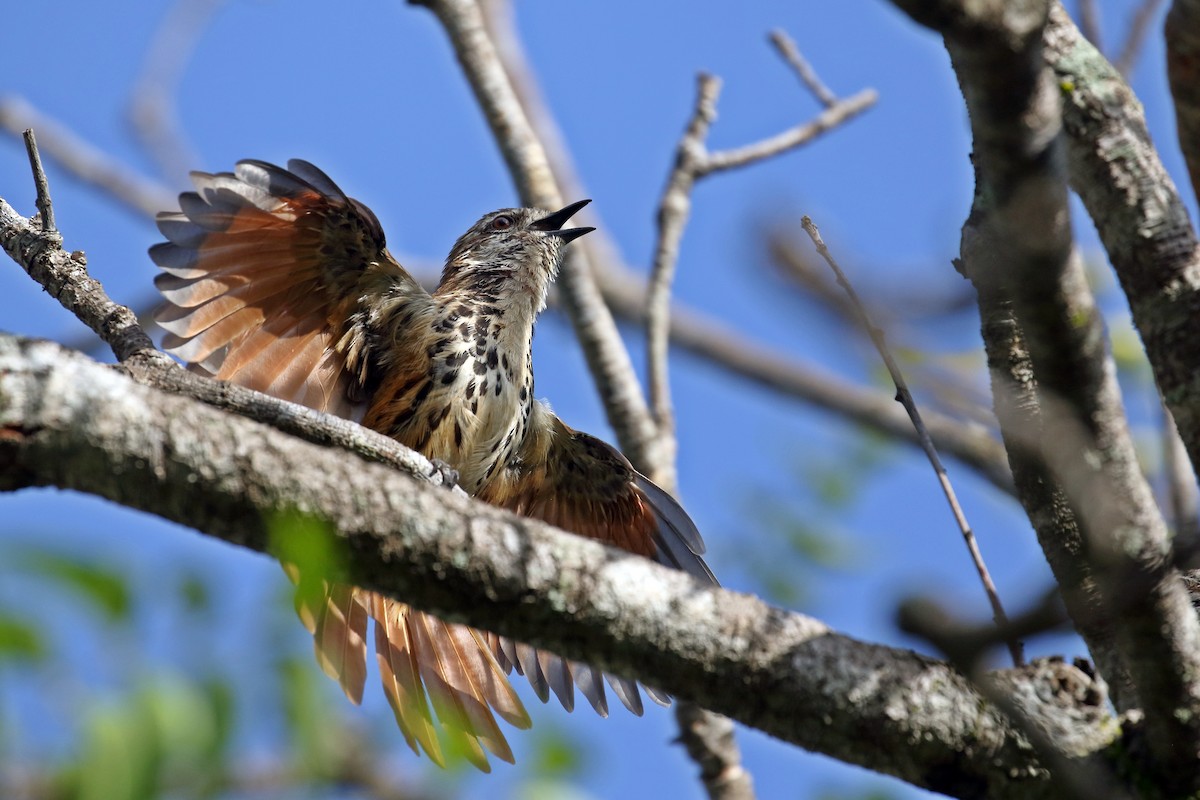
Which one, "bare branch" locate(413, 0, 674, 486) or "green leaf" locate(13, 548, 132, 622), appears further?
"bare branch" locate(413, 0, 674, 486)

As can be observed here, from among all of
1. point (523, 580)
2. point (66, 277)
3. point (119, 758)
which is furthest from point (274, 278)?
point (119, 758)

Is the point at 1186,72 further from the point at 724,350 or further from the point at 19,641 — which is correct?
the point at 724,350

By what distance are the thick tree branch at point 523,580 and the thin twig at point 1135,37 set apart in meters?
3.24

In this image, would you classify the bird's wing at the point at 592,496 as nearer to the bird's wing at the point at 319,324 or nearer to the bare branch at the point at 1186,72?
the bird's wing at the point at 319,324

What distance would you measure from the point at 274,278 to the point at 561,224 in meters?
1.79

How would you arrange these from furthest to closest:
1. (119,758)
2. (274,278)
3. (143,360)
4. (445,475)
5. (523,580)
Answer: (274,278) → (445,475) → (143,360) → (523,580) → (119,758)

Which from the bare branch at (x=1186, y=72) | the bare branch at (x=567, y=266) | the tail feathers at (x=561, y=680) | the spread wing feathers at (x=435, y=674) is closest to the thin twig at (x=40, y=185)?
the spread wing feathers at (x=435, y=674)

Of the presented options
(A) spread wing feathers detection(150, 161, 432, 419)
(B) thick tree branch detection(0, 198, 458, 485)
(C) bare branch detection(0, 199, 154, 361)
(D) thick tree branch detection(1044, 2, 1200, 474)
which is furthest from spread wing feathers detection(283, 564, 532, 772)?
(D) thick tree branch detection(1044, 2, 1200, 474)

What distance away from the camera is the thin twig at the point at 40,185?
3.28 m

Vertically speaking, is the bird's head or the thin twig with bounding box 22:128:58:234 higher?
the bird's head

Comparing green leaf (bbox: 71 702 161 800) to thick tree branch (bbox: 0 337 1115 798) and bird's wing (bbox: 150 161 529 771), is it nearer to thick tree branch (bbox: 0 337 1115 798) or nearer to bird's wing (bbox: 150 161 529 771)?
thick tree branch (bbox: 0 337 1115 798)

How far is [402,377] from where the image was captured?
5195 millimetres

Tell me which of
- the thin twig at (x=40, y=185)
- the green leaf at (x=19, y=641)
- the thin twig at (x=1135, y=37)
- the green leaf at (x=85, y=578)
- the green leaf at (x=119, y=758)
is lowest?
the green leaf at (x=119, y=758)

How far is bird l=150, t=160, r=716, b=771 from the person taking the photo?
470 centimetres
